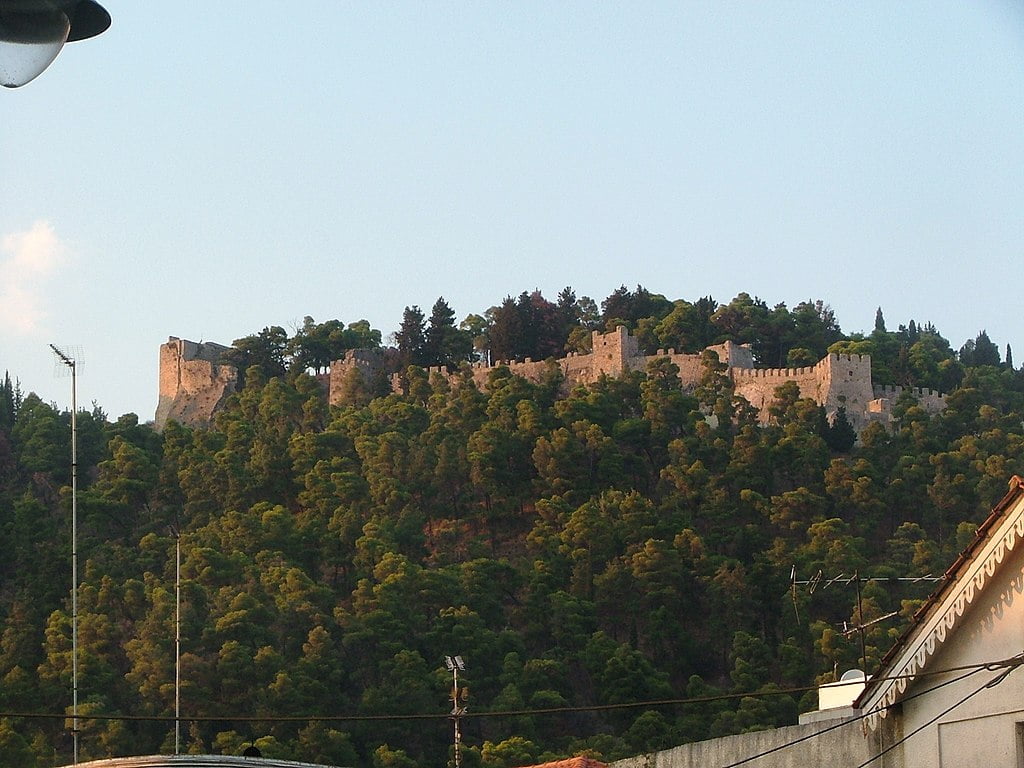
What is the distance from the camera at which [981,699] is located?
12953mm

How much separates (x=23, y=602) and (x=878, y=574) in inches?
1299

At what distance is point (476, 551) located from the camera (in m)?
94.1

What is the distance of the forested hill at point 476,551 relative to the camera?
74125mm

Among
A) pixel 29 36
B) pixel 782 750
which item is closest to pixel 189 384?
pixel 782 750

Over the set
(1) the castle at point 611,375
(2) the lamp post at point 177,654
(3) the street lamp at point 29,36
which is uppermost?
(1) the castle at point 611,375

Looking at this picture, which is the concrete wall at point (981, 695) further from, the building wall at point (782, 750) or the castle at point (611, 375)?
the castle at point (611, 375)

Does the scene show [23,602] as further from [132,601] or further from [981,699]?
[981,699]

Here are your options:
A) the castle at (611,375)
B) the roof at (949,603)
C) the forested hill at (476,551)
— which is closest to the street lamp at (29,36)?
the roof at (949,603)

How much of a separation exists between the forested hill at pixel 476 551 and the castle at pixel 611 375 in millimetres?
1243

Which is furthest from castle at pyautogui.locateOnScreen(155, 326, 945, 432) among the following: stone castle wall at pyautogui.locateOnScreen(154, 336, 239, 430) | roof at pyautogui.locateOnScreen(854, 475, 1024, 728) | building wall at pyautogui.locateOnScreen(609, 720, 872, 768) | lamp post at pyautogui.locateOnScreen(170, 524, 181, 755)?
roof at pyautogui.locateOnScreen(854, 475, 1024, 728)

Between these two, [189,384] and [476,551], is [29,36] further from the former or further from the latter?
[189,384]

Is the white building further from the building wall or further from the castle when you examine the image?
the castle

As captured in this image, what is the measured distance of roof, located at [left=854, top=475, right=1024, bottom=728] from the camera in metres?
12.7

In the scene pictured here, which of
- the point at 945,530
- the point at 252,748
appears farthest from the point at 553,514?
the point at 252,748
